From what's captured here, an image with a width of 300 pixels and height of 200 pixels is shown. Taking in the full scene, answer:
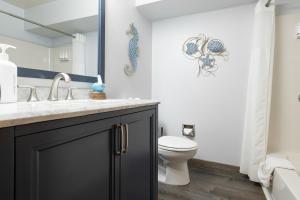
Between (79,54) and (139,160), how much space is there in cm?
88

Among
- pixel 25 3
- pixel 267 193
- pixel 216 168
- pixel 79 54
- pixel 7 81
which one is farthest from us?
pixel 216 168

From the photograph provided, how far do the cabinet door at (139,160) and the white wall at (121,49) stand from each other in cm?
67

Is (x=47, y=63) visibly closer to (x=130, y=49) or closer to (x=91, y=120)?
(x=91, y=120)

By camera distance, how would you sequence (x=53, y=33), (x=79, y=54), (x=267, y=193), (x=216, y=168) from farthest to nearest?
(x=216, y=168) → (x=267, y=193) → (x=79, y=54) → (x=53, y=33)

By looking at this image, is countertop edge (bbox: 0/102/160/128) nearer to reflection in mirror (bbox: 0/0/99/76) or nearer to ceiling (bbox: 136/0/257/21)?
reflection in mirror (bbox: 0/0/99/76)

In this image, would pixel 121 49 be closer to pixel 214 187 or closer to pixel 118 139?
pixel 118 139

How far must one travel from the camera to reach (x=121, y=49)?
1872mm

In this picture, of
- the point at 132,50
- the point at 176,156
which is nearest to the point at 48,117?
the point at 176,156

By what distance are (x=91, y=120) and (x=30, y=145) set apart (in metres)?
0.24

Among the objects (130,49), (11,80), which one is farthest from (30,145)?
(130,49)

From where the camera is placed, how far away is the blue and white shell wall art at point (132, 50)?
78.3 inches

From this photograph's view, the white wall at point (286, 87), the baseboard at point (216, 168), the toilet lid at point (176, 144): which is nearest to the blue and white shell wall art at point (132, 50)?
the toilet lid at point (176, 144)

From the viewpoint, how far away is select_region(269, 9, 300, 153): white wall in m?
1.86

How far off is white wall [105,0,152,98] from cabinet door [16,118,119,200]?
3.19ft
